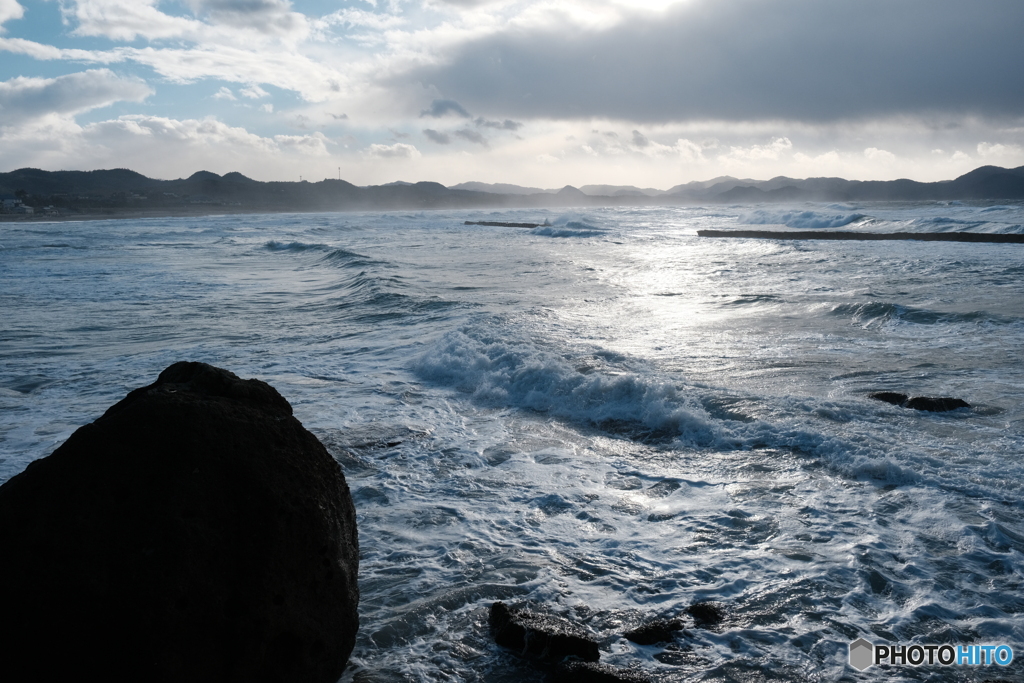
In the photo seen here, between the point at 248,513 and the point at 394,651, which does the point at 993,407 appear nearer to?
the point at 394,651

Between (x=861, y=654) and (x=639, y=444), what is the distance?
2881 millimetres

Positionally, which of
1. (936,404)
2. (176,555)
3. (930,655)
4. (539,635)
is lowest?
(930,655)

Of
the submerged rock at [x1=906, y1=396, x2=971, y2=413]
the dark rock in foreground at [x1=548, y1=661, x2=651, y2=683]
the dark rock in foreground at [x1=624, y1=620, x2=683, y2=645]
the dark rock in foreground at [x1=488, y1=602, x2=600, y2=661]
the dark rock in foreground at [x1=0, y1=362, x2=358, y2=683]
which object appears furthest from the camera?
the submerged rock at [x1=906, y1=396, x2=971, y2=413]

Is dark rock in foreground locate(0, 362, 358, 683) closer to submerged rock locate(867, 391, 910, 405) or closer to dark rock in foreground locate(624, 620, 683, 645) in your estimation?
dark rock in foreground locate(624, 620, 683, 645)

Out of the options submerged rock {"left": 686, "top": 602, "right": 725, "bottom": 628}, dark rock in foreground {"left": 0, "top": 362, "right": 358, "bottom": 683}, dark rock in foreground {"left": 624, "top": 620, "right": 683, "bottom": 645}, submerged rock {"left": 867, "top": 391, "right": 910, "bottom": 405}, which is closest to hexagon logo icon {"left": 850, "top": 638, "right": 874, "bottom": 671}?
submerged rock {"left": 686, "top": 602, "right": 725, "bottom": 628}

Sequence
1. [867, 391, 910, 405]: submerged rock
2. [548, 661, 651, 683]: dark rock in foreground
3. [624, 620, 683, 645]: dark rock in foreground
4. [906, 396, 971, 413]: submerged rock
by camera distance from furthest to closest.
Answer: [867, 391, 910, 405]: submerged rock → [906, 396, 971, 413]: submerged rock → [624, 620, 683, 645]: dark rock in foreground → [548, 661, 651, 683]: dark rock in foreground

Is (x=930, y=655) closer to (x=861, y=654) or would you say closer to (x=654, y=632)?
(x=861, y=654)

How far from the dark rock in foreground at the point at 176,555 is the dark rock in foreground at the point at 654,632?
129 centimetres

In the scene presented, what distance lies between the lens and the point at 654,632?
10.2 feet

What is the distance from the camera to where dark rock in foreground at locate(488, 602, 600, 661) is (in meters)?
2.91

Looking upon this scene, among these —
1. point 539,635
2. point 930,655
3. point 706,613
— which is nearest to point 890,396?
point 930,655

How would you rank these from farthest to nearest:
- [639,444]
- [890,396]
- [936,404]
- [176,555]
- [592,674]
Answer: [890,396] → [936,404] → [639,444] → [592,674] → [176,555]

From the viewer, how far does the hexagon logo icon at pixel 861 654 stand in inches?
116

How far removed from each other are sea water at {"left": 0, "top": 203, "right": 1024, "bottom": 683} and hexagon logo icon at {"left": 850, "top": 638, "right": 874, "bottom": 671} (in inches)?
2.2
